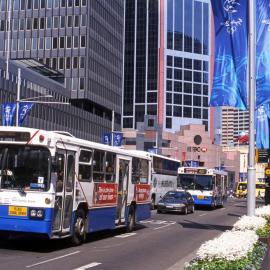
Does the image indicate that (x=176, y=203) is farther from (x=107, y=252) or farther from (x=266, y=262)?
(x=266, y=262)

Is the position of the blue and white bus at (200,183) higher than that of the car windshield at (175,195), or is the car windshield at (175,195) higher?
the blue and white bus at (200,183)

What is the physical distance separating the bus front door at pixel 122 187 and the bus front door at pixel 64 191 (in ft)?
13.0

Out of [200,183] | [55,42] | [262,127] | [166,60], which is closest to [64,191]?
[262,127]

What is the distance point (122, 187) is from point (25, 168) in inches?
233

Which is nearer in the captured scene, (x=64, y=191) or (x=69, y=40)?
(x=64, y=191)

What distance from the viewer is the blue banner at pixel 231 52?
16.0m

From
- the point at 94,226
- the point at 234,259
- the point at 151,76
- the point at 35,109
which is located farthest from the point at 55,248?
the point at 151,76

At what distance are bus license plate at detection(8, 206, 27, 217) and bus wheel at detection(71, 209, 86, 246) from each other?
6.35ft

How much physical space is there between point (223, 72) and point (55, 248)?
22.1ft

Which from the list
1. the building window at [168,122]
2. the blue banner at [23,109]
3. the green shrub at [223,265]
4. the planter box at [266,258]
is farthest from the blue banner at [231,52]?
the building window at [168,122]

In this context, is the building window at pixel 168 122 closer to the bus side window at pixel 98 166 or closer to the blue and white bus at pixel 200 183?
the blue and white bus at pixel 200 183

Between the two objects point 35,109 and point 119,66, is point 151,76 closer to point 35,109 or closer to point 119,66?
point 119,66

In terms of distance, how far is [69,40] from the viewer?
102625mm

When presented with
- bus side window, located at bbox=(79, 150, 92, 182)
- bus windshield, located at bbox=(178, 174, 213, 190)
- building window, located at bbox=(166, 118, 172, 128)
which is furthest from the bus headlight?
building window, located at bbox=(166, 118, 172, 128)
